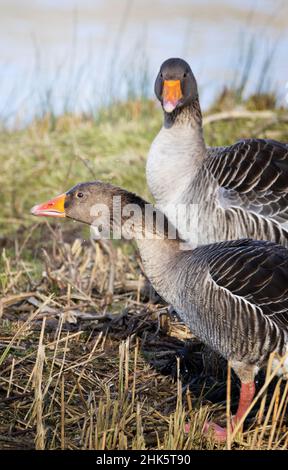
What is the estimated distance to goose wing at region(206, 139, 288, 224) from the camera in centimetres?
761

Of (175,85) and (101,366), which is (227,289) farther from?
(175,85)

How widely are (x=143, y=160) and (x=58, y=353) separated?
7524mm

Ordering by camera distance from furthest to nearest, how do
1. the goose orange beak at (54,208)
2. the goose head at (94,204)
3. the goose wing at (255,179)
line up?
the goose wing at (255,179) < the goose orange beak at (54,208) < the goose head at (94,204)

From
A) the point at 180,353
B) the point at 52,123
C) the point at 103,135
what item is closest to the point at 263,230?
the point at 180,353

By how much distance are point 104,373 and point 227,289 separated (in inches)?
57.6

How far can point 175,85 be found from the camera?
27.2 ft

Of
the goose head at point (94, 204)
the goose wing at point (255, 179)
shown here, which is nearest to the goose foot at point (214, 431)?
the goose head at point (94, 204)

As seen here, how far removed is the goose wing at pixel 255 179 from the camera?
761 cm

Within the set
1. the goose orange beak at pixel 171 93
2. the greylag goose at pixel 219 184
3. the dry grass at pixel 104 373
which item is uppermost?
the goose orange beak at pixel 171 93

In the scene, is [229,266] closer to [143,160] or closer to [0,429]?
[0,429]

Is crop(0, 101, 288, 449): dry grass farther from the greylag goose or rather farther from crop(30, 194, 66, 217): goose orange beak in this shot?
the greylag goose

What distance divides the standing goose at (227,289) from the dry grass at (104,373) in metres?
0.29

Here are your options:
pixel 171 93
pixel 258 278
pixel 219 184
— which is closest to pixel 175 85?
pixel 171 93

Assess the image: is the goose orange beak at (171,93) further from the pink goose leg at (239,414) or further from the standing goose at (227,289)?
the pink goose leg at (239,414)
